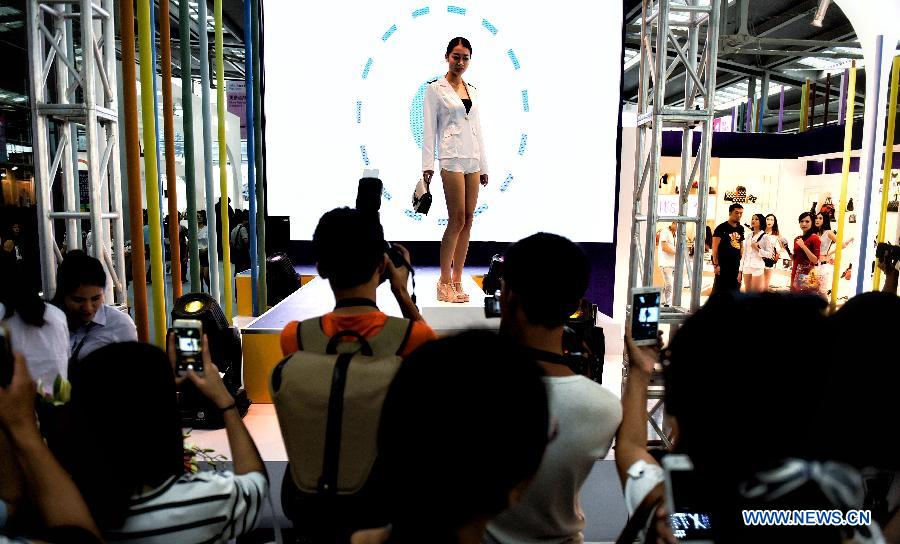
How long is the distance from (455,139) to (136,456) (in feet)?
10.6

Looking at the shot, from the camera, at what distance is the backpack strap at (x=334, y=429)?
1.23 m

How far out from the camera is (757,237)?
737cm

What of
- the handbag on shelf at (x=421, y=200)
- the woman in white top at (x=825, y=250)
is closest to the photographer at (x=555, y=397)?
the handbag on shelf at (x=421, y=200)

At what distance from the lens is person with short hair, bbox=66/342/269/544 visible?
102cm

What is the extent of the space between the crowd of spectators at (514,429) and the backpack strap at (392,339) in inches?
0.4

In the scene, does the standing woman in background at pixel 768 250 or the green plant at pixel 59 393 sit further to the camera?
the standing woman in background at pixel 768 250

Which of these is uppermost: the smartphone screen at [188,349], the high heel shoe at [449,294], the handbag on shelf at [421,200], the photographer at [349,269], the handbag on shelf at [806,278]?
the handbag on shelf at [421,200]

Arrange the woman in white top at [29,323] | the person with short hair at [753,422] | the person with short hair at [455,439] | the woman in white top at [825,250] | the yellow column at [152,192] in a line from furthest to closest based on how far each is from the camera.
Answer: the woman in white top at [825,250]
the yellow column at [152,192]
the woman in white top at [29,323]
the person with short hair at [753,422]
the person with short hair at [455,439]

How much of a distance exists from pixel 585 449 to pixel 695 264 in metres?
2.79

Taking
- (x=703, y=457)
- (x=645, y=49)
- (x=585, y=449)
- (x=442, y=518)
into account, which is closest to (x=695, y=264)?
(x=645, y=49)

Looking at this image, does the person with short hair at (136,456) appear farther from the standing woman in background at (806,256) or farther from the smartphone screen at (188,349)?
the standing woman in background at (806,256)

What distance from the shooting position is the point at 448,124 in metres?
4.03

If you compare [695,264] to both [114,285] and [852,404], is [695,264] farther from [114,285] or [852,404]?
[114,285]

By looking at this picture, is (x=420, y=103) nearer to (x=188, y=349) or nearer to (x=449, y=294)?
(x=449, y=294)
